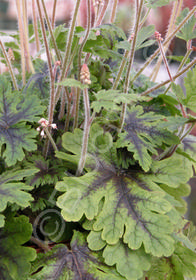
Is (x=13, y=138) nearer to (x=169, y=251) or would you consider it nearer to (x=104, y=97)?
(x=104, y=97)

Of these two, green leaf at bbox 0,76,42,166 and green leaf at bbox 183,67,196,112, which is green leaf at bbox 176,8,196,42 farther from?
green leaf at bbox 0,76,42,166

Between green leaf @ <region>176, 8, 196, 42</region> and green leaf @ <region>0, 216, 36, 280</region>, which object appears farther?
green leaf @ <region>176, 8, 196, 42</region>

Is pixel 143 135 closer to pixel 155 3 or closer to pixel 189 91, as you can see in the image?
pixel 189 91

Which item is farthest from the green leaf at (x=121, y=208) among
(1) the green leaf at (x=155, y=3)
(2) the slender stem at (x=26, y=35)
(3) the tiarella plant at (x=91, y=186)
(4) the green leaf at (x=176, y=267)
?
(2) the slender stem at (x=26, y=35)

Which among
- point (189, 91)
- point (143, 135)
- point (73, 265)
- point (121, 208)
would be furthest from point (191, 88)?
point (73, 265)

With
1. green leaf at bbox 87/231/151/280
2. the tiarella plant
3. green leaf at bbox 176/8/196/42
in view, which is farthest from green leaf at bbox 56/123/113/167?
green leaf at bbox 176/8/196/42

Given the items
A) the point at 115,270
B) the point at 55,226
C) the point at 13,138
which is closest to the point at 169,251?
the point at 115,270
